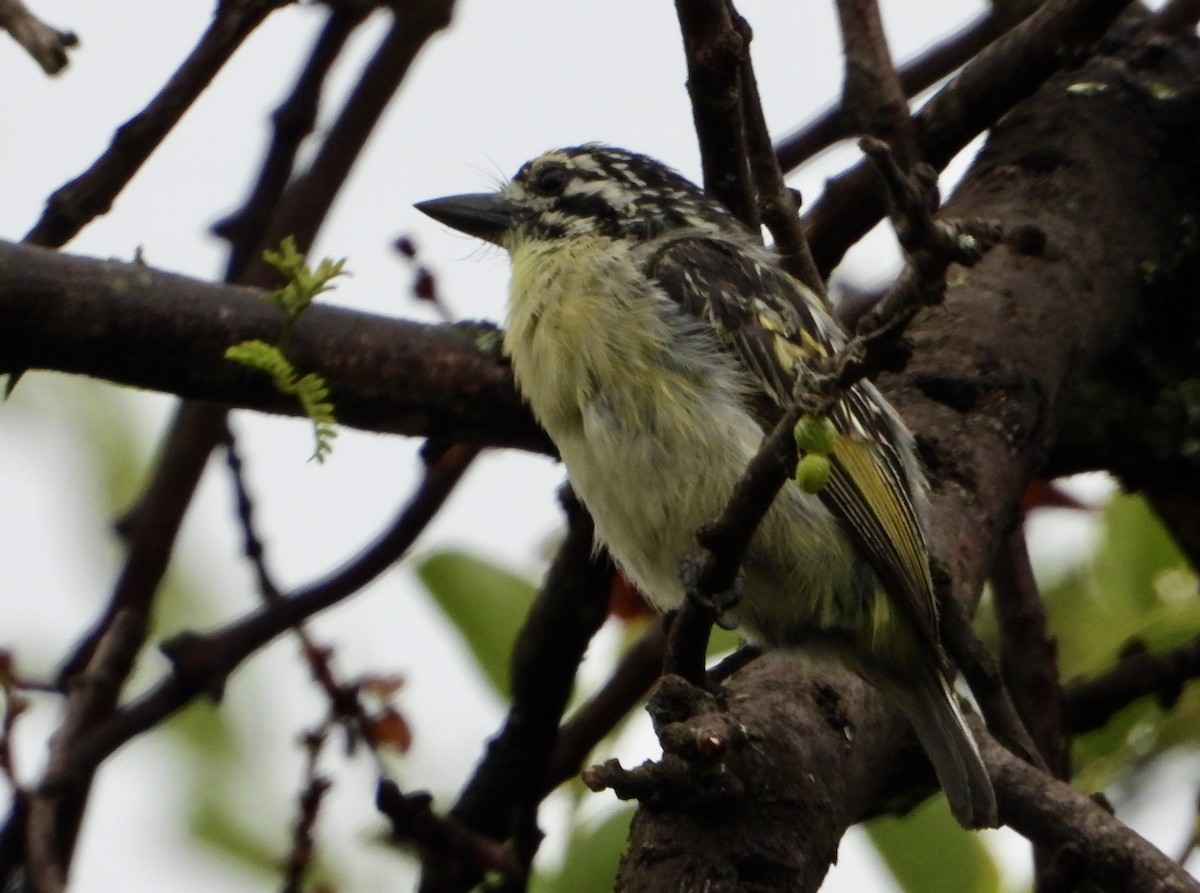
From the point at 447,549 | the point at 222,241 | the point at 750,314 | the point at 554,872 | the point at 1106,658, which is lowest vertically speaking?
the point at 1106,658

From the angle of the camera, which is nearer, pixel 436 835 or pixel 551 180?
pixel 436 835

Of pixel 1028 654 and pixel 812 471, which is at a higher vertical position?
pixel 812 471

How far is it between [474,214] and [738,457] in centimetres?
131

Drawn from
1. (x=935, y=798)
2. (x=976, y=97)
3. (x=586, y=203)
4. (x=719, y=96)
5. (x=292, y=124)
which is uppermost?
(x=292, y=124)

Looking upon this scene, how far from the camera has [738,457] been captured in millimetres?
3229

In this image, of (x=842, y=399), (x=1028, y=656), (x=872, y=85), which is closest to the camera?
(x=842, y=399)

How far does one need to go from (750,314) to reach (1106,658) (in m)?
1.27

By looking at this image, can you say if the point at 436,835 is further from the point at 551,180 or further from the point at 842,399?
the point at 551,180

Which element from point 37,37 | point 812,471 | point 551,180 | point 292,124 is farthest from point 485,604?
point 812,471

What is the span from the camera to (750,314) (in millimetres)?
3516

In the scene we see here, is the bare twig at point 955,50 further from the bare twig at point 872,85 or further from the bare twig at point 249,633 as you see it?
the bare twig at point 249,633

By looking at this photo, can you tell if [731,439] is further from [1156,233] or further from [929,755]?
[1156,233]

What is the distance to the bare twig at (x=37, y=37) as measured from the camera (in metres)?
2.93

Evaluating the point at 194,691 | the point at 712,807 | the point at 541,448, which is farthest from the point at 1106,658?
the point at 194,691
